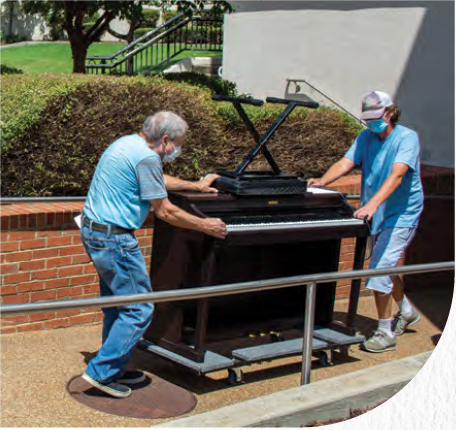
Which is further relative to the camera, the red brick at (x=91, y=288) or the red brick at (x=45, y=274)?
the red brick at (x=91, y=288)

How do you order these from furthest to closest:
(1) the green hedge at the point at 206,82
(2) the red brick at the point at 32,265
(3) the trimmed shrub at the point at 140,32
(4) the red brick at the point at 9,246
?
(3) the trimmed shrub at the point at 140,32 → (1) the green hedge at the point at 206,82 → (2) the red brick at the point at 32,265 → (4) the red brick at the point at 9,246

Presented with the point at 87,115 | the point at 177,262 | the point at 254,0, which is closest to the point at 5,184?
the point at 87,115

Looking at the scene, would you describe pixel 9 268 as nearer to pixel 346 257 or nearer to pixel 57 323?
pixel 57 323

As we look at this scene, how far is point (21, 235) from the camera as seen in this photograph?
18.8ft

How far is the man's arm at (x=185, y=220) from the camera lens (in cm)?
463

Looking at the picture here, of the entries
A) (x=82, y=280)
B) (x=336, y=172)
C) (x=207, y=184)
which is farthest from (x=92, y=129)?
(x=336, y=172)

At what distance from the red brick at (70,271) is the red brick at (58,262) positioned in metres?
0.04

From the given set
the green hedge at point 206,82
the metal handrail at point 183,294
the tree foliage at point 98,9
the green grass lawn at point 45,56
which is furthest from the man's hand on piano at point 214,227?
the green grass lawn at point 45,56

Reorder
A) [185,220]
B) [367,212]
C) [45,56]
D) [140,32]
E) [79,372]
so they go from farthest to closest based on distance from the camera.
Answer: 1. [140,32]
2. [45,56]
3. [367,212]
4. [79,372]
5. [185,220]

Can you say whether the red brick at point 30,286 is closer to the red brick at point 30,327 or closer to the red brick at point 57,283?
the red brick at point 57,283

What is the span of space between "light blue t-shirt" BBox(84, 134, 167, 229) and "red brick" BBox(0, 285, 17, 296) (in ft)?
4.58

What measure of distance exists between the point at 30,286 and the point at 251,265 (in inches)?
62.6

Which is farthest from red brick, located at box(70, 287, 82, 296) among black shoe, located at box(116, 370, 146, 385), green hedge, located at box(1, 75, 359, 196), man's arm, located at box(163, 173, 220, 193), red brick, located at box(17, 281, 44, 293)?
man's arm, located at box(163, 173, 220, 193)

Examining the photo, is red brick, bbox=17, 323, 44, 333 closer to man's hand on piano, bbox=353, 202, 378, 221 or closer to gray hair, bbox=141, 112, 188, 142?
gray hair, bbox=141, 112, 188, 142
